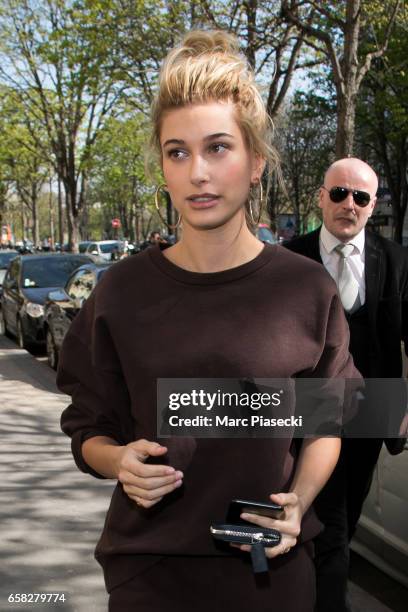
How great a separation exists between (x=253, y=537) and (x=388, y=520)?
2.37m

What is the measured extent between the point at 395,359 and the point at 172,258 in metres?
1.48

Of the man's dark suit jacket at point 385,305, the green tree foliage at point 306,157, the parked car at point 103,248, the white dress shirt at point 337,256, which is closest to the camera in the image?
the man's dark suit jacket at point 385,305

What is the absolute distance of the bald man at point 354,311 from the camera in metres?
2.67

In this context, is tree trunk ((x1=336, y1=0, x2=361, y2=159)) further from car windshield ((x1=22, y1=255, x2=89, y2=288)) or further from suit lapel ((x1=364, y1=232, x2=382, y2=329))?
suit lapel ((x1=364, y1=232, x2=382, y2=329))

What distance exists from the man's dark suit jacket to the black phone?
4.85 feet

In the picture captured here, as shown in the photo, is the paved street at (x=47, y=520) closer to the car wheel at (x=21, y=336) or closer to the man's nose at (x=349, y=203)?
the man's nose at (x=349, y=203)

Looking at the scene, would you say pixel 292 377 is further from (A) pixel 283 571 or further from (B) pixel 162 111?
(B) pixel 162 111

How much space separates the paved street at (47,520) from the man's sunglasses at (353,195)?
188cm

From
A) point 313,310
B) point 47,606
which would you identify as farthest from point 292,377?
point 47,606

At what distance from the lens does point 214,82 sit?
147 cm

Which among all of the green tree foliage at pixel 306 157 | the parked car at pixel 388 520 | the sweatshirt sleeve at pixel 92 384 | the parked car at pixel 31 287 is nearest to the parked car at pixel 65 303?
the parked car at pixel 31 287

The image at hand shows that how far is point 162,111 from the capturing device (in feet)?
5.00

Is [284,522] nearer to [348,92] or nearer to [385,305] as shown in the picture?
[385,305]

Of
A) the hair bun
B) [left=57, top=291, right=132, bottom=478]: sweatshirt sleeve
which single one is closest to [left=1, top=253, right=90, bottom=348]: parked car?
[left=57, top=291, right=132, bottom=478]: sweatshirt sleeve
